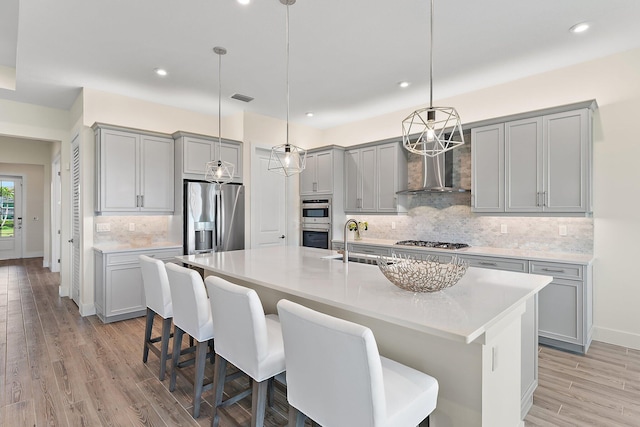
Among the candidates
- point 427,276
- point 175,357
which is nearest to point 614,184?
point 427,276

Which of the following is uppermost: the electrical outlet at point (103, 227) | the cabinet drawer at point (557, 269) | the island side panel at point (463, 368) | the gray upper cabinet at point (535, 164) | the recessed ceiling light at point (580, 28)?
the recessed ceiling light at point (580, 28)

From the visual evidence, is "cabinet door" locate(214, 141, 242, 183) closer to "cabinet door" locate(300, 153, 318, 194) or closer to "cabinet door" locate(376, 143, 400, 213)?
"cabinet door" locate(300, 153, 318, 194)

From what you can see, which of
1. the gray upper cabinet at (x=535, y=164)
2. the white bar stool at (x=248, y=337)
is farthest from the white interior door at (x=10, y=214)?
the gray upper cabinet at (x=535, y=164)

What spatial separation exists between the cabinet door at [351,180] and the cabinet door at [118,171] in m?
3.06

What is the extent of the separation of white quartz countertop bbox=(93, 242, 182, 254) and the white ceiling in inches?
79.6

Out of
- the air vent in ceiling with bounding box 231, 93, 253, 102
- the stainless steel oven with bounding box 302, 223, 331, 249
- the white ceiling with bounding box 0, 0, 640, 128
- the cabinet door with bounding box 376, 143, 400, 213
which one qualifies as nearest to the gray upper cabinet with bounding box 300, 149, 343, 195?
the stainless steel oven with bounding box 302, 223, 331, 249

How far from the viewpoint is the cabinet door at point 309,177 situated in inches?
219

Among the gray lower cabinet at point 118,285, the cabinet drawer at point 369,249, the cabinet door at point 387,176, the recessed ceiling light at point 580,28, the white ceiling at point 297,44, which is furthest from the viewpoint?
the cabinet door at point 387,176

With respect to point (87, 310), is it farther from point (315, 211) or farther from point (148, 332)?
point (315, 211)

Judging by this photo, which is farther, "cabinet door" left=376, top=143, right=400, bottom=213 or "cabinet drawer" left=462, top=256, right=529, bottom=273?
"cabinet door" left=376, top=143, right=400, bottom=213

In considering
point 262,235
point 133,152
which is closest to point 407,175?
point 262,235

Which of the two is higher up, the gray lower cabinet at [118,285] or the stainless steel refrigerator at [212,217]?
the stainless steel refrigerator at [212,217]

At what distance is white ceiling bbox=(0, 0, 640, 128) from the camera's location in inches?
100.0

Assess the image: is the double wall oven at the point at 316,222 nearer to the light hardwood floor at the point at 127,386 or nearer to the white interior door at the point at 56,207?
the light hardwood floor at the point at 127,386
